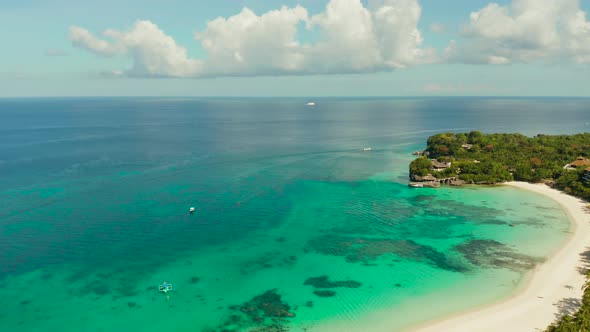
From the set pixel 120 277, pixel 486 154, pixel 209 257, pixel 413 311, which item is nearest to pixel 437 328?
pixel 413 311

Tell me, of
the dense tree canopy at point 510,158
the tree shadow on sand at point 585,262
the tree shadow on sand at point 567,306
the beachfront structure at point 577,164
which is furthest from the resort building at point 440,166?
the tree shadow on sand at point 567,306

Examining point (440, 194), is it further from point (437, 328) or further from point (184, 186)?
point (184, 186)

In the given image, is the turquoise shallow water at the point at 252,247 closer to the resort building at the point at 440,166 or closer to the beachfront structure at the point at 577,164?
the resort building at the point at 440,166

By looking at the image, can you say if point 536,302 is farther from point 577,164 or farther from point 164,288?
point 577,164

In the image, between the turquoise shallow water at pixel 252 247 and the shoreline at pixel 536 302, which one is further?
the turquoise shallow water at pixel 252 247

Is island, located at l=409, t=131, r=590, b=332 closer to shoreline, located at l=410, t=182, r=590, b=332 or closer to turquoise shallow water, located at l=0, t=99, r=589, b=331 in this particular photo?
shoreline, located at l=410, t=182, r=590, b=332

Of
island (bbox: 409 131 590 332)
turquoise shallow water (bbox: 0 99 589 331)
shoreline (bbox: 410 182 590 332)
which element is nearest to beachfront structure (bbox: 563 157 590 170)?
island (bbox: 409 131 590 332)
